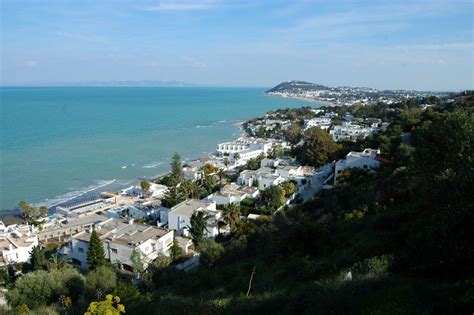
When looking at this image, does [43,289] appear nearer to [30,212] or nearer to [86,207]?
[30,212]

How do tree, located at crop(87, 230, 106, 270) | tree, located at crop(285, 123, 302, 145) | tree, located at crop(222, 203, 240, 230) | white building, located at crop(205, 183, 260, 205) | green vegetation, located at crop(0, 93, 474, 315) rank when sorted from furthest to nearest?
tree, located at crop(285, 123, 302, 145) → white building, located at crop(205, 183, 260, 205) → tree, located at crop(222, 203, 240, 230) → tree, located at crop(87, 230, 106, 270) → green vegetation, located at crop(0, 93, 474, 315)

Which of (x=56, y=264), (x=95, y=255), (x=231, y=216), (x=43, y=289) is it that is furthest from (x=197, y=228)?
(x=43, y=289)

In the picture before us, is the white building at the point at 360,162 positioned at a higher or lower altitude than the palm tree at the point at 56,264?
higher

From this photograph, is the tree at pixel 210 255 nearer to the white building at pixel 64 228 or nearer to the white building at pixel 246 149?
the white building at pixel 64 228

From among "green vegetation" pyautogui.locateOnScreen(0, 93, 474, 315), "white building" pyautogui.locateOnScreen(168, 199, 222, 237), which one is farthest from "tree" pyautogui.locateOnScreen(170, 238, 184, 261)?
"white building" pyautogui.locateOnScreen(168, 199, 222, 237)

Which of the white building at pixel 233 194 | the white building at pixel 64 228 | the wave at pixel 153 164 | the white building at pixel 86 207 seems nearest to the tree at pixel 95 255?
the white building at pixel 64 228

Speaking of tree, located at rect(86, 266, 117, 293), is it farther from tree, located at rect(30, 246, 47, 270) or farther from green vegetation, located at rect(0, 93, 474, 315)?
tree, located at rect(30, 246, 47, 270)
